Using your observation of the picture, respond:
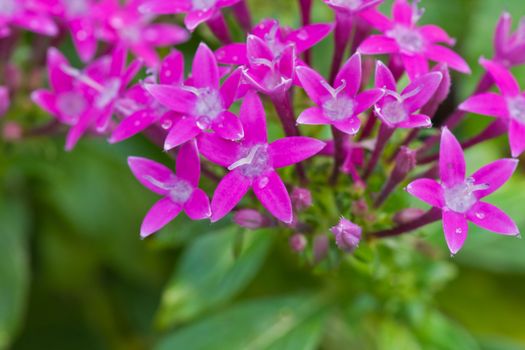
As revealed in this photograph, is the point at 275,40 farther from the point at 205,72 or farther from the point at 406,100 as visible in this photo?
the point at 406,100

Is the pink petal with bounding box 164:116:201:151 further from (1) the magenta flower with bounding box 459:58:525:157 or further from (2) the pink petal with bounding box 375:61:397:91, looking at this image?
(1) the magenta flower with bounding box 459:58:525:157

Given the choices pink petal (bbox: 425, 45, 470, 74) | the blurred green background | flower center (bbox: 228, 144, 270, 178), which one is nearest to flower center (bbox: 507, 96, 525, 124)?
pink petal (bbox: 425, 45, 470, 74)

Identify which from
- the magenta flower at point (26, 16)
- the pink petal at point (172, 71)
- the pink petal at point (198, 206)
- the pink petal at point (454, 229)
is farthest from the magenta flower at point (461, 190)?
the magenta flower at point (26, 16)

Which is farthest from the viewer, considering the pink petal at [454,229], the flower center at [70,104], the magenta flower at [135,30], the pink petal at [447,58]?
the magenta flower at [135,30]

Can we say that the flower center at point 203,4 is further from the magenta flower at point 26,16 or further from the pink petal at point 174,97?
the magenta flower at point 26,16

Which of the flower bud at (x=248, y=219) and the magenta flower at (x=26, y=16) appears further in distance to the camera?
the magenta flower at (x=26, y=16)

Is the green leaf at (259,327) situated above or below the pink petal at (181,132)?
→ below

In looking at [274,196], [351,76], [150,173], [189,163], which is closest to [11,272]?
[150,173]
